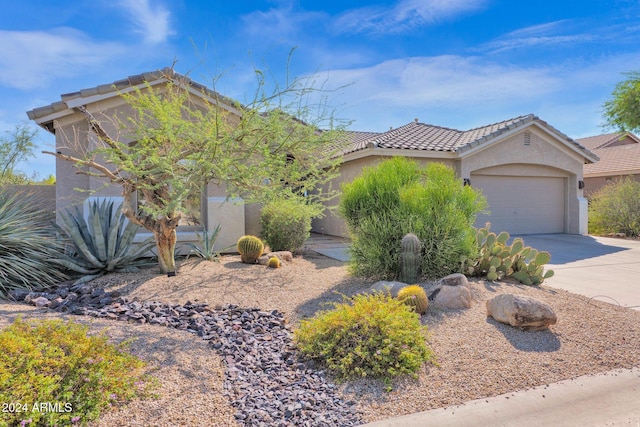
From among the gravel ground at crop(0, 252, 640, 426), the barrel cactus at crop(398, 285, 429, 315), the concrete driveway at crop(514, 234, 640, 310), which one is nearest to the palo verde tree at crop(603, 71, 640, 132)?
the concrete driveway at crop(514, 234, 640, 310)

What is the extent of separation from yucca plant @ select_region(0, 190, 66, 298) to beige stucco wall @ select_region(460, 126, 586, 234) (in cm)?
1281

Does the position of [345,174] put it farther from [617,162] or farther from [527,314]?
[617,162]

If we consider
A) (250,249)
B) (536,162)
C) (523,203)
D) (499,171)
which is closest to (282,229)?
(250,249)

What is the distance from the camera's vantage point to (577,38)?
39.0 feet

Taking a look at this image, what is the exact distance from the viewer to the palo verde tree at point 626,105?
18031mm

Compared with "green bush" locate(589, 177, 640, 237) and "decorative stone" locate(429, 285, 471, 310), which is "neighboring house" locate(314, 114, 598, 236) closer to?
"green bush" locate(589, 177, 640, 237)

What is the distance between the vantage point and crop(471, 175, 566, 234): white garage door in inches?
637

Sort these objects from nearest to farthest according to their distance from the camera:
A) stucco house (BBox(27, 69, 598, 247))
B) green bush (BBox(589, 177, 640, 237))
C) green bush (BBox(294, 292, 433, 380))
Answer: green bush (BBox(294, 292, 433, 380)), stucco house (BBox(27, 69, 598, 247)), green bush (BBox(589, 177, 640, 237))

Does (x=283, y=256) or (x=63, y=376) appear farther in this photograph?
(x=283, y=256)

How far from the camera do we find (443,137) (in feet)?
55.0

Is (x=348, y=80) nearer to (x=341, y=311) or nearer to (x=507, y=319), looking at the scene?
(x=341, y=311)

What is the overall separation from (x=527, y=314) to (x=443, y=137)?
12958 mm

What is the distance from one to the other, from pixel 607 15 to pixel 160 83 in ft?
40.3

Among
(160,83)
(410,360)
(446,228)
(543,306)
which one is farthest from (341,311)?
(160,83)
